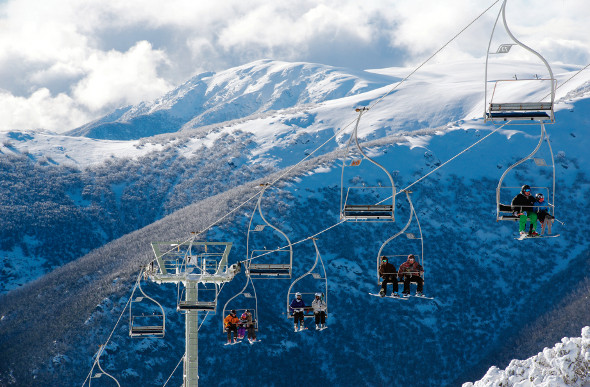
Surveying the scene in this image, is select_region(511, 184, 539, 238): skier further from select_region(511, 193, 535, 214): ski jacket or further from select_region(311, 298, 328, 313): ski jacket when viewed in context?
select_region(311, 298, 328, 313): ski jacket

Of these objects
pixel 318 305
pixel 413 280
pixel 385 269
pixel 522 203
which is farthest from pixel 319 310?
pixel 522 203

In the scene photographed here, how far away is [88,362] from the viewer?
85000 millimetres

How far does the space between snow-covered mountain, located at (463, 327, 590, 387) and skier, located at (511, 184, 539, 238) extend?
20.2 metres

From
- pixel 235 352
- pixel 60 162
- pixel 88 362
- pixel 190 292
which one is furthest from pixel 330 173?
pixel 190 292

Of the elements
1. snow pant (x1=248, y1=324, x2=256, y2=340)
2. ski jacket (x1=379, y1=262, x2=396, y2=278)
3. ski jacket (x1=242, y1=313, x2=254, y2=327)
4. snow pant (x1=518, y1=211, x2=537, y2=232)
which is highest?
snow pant (x1=518, y1=211, x2=537, y2=232)

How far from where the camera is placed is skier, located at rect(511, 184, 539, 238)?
2653 centimetres

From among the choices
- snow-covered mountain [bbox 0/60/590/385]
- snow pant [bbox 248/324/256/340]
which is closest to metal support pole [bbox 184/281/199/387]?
snow pant [bbox 248/324/256/340]

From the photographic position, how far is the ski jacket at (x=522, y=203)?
2664cm

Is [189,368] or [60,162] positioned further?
[60,162]

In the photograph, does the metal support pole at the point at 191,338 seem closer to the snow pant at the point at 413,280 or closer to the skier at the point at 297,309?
the skier at the point at 297,309

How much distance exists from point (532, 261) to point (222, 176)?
7633 cm

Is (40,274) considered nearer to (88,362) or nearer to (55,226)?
(55,226)

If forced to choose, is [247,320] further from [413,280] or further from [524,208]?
[524,208]

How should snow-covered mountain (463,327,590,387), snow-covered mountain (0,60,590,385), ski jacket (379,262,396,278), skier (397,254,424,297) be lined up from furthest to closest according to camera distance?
snow-covered mountain (0,60,590,385) < snow-covered mountain (463,327,590,387) < ski jacket (379,262,396,278) < skier (397,254,424,297)
